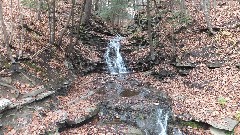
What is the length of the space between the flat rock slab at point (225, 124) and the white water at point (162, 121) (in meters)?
1.99

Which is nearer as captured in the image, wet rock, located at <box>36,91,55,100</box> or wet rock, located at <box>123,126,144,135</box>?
wet rock, located at <box>123,126,144,135</box>

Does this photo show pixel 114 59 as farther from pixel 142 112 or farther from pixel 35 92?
pixel 35 92

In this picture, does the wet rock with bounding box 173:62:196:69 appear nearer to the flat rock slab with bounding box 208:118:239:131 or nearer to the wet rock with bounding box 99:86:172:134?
the wet rock with bounding box 99:86:172:134

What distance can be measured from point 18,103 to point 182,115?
7.14 meters

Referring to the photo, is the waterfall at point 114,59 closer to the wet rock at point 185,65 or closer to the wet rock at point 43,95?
the wet rock at point 185,65

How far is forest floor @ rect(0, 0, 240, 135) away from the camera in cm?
1162

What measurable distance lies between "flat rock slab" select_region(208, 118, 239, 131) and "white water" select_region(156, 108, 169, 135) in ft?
6.52

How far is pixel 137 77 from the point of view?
1880 cm

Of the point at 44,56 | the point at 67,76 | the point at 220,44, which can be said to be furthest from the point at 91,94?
the point at 220,44

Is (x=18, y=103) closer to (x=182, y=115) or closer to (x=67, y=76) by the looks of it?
(x=67, y=76)

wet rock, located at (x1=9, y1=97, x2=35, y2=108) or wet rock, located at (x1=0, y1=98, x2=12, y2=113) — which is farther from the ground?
wet rock, located at (x1=0, y1=98, x2=12, y2=113)

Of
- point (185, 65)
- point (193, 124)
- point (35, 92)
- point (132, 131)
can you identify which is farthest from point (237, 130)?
point (35, 92)

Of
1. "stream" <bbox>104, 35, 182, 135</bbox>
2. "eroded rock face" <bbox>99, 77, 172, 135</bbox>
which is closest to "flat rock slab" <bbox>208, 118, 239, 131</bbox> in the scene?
"stream" <bbox>104, 35, 182, 135</bbox>

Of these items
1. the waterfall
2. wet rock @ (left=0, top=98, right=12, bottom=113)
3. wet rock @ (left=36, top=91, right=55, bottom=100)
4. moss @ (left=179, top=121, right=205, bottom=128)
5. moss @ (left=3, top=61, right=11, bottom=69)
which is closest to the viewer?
wet rock @ (left=0, top=98, right=12, bottom=113)
